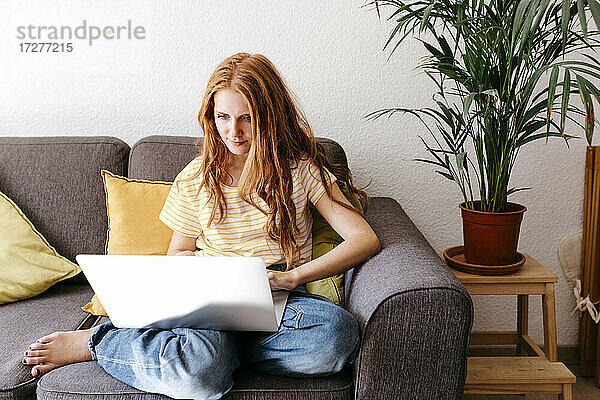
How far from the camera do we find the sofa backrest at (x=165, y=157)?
2039 millimetres

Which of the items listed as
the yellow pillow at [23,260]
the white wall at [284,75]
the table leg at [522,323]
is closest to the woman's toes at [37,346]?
the yellow pillow at [23,260]

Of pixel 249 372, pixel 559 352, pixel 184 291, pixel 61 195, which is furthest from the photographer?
pixel 559 352

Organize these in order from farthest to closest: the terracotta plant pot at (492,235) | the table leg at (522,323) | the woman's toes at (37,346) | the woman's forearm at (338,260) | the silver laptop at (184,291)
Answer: the table leg at (522,323), the terracotta plant pot at (492,235), the woman's forearm at (338,260), the woman's toes at (37,346), the silver laptop at (184,291)

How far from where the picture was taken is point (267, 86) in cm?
171

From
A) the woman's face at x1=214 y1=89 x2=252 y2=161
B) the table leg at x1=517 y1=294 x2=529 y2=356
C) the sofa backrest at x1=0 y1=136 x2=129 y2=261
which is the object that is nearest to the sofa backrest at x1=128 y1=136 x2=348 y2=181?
the sofa backrest at x1=0 y1=136 x2=129 y2=261

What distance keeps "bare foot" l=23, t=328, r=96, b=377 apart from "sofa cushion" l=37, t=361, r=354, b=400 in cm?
6

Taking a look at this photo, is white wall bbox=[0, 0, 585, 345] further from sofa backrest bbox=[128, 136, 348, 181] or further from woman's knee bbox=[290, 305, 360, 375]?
woman's knee bbox=[290, 305, 360, 375]

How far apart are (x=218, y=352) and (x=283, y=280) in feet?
0.87

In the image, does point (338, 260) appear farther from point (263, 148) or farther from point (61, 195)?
point (61, 195)

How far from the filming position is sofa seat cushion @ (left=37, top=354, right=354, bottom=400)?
142 centimetres

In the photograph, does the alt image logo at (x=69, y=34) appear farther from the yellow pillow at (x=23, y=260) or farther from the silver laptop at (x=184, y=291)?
the silver laptop at (x=184, y=291)

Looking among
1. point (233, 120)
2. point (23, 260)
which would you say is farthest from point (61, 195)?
point (233, 120)

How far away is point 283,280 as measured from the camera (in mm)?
1632

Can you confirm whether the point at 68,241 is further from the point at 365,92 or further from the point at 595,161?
the point at 595,161
